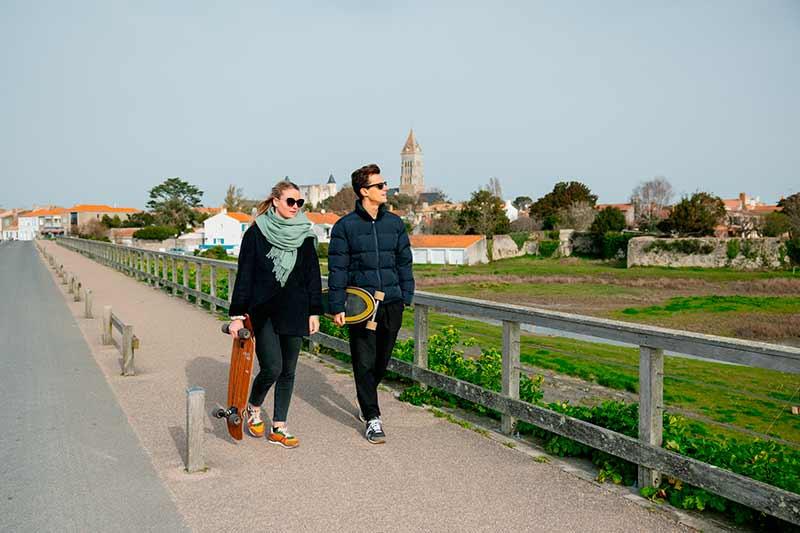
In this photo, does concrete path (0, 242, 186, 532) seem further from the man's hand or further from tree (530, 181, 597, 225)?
tree (530, 181, 597, 225)

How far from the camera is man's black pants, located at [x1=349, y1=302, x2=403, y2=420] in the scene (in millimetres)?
5613

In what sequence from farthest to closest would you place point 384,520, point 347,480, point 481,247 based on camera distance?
point 481,247 → point 347,480 → point 384,520

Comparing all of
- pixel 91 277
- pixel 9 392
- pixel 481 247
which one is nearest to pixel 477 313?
pixel 9 392

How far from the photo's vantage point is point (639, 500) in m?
4.37

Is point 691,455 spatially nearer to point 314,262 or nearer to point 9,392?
point 314,262

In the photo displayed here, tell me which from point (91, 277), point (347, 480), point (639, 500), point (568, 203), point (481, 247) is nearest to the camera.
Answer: point (639, 500)

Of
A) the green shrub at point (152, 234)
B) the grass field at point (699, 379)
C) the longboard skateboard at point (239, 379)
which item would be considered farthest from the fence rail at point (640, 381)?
the green shrub at point (152, 234)

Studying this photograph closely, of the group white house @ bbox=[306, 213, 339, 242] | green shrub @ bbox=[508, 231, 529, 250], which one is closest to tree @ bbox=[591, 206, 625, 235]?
green shrub @ bbox=[508, 231, 529, 250]

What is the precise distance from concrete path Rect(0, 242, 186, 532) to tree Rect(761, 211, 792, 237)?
63.2 metres

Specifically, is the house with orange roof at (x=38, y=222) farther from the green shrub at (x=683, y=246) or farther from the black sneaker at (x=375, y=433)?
the black sneaker at (x=375, y=433)

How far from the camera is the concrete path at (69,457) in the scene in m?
4.21

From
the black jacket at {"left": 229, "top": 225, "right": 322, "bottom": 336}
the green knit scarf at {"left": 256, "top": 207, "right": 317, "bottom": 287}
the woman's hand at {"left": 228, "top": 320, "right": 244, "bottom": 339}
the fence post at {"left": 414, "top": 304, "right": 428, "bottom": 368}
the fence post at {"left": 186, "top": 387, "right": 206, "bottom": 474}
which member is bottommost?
the fence post at {"left": 186, "top": 387, "right": 206, "bottom": 474}

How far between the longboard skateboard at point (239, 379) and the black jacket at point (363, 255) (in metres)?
0.66

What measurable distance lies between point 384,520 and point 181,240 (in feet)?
284
